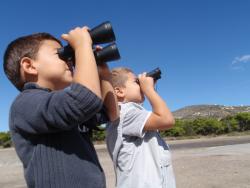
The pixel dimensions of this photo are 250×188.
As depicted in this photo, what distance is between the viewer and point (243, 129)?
1185 inches

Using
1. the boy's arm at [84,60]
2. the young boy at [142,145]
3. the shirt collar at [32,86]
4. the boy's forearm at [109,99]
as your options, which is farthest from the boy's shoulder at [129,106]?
the boy's arm at [84,60]

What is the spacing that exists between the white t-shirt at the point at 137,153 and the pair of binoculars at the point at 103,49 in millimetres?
993

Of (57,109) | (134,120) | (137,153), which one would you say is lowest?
(137,153)

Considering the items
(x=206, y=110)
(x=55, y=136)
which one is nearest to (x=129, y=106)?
(x=55, y=136)

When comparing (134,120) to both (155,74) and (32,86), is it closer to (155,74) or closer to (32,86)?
(155,74)

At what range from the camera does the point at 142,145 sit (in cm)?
285

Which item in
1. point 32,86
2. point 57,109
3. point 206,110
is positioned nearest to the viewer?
point 57,109

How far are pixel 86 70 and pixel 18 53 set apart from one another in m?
0.48

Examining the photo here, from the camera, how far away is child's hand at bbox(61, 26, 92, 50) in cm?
184

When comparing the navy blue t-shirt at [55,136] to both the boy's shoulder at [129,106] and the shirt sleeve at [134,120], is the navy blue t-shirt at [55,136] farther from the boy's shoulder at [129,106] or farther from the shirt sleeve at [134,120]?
the boy's shoulder at [129,106]

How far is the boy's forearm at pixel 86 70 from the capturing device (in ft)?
5.75

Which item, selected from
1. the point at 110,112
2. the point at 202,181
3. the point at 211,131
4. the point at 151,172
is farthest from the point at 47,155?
the point at 211,131

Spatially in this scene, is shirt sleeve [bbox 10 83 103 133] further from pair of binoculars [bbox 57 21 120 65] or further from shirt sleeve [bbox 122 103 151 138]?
shirt sleeve [bbox 122 103 151 138]

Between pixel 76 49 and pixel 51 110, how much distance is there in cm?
32
